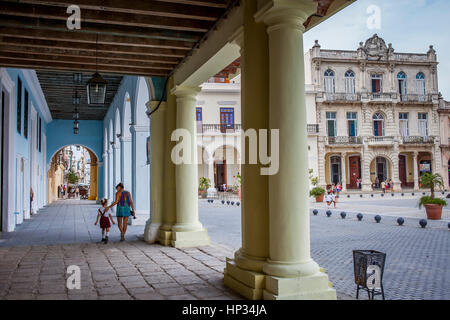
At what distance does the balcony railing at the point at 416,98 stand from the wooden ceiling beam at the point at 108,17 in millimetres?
33563

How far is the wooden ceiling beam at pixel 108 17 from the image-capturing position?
5.89 meters

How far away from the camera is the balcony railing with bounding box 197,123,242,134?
32.1 meters

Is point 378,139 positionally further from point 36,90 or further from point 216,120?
point 36,90

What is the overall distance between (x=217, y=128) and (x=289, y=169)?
1106 inches

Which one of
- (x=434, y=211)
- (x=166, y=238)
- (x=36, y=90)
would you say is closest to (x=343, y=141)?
(x=434, y=211)

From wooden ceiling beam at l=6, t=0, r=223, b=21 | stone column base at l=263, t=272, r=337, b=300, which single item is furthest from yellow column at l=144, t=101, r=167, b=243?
stone column base at l=263, t=272, r=337, b=300

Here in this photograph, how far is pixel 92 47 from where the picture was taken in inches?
302

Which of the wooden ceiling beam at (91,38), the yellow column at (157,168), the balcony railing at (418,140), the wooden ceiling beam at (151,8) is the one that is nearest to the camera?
the wooden ceiling beam at (151,8)

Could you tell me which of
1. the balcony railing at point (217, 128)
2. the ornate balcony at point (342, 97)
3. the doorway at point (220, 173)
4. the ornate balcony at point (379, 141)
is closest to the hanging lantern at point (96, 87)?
the balcony railing at point (217, 128)

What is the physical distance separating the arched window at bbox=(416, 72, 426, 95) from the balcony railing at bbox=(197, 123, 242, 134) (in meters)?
16.9

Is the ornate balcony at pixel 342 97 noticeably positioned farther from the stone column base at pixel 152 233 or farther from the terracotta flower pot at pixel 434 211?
the stone column base at pixel 152 233

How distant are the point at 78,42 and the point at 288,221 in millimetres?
5328

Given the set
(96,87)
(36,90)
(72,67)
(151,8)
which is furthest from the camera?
(36,90)

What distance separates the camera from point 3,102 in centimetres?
1150
